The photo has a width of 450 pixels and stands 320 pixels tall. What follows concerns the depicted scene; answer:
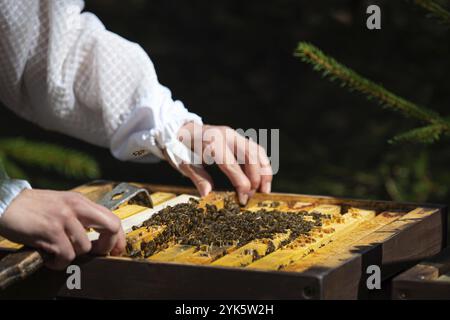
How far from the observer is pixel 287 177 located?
4.03m

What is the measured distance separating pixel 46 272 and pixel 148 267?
0.26 m

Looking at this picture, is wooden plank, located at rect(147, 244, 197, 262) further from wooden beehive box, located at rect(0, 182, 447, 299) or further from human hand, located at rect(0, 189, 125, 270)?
human hand, located at rect(0, 189, 125, 270)

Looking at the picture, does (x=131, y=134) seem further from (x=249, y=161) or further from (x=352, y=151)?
(x=352, y=151)

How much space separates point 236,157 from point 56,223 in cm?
68

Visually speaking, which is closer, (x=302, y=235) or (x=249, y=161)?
(x=302, y=235)

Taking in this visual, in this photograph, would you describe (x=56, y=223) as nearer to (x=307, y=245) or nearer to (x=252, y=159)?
(x=307, y=245)

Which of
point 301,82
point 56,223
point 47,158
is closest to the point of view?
point 56,223

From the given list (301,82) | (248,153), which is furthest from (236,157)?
(301,82)

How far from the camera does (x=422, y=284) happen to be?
1.83m

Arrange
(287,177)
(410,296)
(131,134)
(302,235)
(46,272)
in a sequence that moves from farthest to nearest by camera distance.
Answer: (287,177) < (131,134) < (302,235) < (46,272) < (410,296)

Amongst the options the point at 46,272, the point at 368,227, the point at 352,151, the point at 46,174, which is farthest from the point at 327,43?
the point at 46,272

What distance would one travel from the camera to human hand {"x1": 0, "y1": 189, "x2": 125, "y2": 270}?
1936 mm

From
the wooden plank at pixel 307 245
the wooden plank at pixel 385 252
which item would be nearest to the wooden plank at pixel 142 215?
the wooden plank at pixel 307 245

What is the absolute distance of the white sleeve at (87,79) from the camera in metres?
2.62
